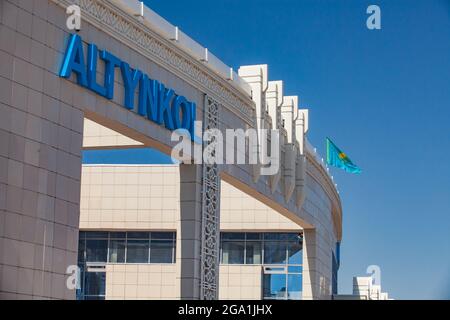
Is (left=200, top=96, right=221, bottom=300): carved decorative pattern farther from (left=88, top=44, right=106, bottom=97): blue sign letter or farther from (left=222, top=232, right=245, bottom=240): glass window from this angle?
(left=222, top=232, right=245, bottom=240): glass window

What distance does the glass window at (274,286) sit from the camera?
5053 centimetres

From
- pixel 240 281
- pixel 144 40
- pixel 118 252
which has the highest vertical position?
pixel 144 40

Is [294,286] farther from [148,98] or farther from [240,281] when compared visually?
[148,98]

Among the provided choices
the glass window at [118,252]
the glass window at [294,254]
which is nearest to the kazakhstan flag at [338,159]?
the glass window at [294,254]

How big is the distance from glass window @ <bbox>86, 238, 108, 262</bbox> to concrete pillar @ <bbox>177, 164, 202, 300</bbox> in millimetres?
18163

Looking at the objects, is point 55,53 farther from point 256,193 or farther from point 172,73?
point 256,193

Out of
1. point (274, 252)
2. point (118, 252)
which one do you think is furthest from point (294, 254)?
point (118, 252)

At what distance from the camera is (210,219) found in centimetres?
3366

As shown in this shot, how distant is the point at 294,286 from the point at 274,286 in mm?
1050

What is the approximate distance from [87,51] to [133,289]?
25.6 meters

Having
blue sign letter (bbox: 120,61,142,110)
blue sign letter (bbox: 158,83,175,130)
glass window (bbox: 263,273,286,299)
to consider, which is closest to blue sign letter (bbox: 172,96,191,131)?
blue sign letter (bbox: 158,83,175,130)

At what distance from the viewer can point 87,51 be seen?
26.0 meters
